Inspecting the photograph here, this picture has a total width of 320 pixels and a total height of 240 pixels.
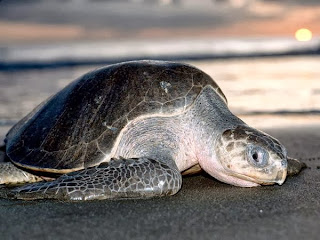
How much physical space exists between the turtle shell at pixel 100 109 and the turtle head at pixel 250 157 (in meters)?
0.53

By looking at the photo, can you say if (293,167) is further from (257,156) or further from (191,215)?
(191,215)

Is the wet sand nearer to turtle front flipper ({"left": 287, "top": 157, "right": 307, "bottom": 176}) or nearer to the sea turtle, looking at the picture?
the sea turtle

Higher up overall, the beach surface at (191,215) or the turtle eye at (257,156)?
the turtle eye at (257,156)

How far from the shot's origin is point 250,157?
3746 mm

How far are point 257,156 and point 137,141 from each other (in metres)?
0.97

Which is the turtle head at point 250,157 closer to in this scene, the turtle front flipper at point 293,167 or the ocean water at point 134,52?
the turtle front flipper at point 293,167

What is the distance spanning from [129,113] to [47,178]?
100cm

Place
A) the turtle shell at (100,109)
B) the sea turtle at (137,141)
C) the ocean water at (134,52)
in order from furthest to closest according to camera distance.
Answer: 1. the ocean water at (134,52)
2. the turtle shell at (100,109)
3. the sea turtle at (137,141)

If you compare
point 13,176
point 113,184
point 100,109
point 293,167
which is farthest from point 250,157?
point 13,176

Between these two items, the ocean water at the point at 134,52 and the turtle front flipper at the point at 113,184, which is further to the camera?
the ocean water at the point at 134,52

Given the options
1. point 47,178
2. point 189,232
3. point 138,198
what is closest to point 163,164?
point 138,198

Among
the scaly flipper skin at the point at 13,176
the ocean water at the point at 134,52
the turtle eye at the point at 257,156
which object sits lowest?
the ocean water at the point at 134,52

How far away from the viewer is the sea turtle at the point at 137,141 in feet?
11.7

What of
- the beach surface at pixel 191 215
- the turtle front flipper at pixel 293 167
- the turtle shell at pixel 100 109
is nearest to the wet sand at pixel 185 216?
the beach surface at pixel 191 215
